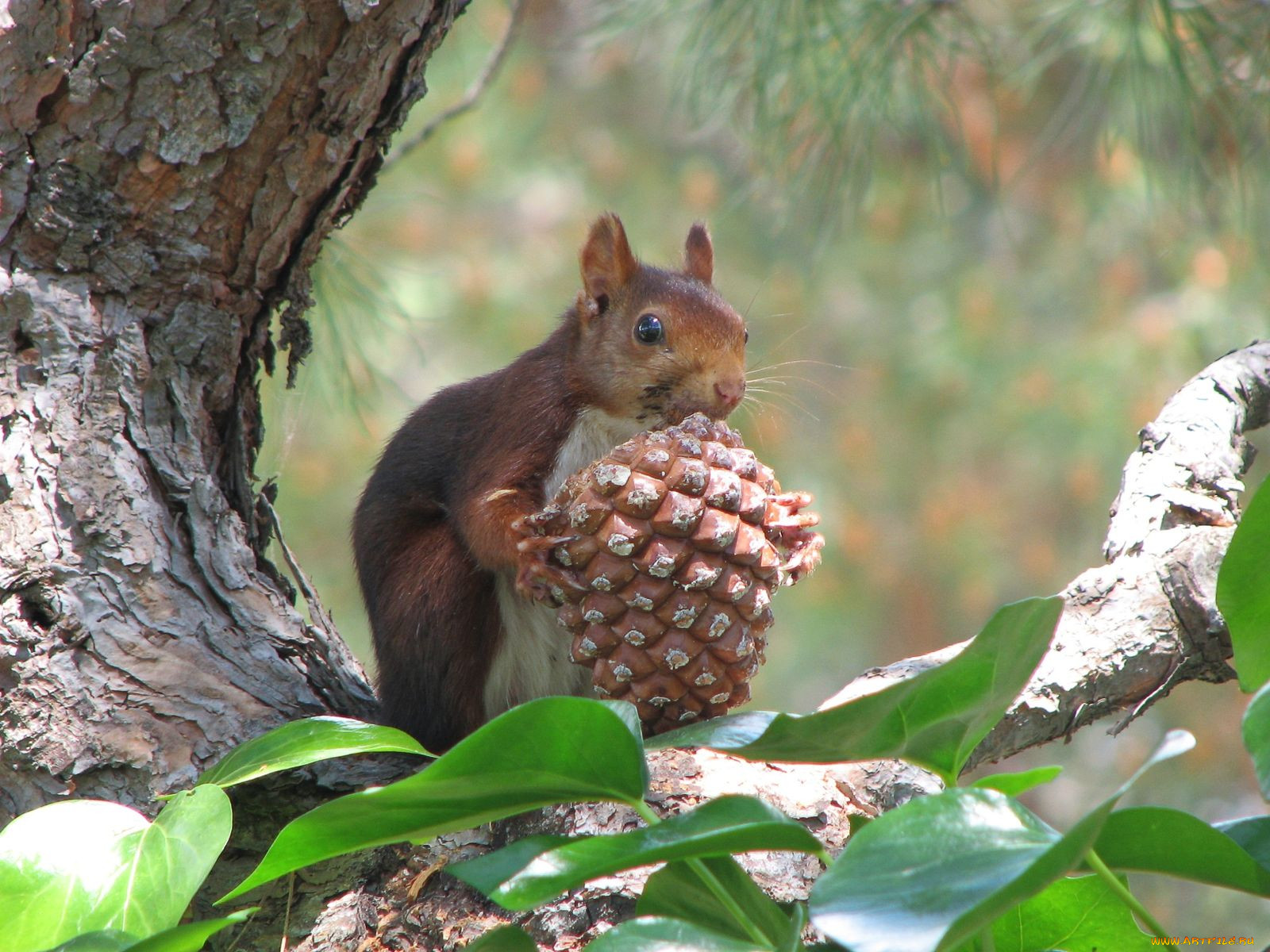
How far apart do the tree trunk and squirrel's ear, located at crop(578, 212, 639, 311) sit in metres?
0.26

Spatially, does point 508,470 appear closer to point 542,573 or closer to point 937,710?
point 542,573

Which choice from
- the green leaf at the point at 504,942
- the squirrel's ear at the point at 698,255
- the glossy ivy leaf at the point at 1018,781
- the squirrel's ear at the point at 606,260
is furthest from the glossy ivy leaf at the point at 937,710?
the squirrel's ear at the point at 698,255

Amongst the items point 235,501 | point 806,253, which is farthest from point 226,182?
point 806,253

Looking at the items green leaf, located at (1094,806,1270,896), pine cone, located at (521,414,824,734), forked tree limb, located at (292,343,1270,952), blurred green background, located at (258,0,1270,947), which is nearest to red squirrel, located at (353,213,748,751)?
pine cone, located at (521,414,824,734)

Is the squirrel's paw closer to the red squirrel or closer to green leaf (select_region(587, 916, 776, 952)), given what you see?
the red squirrel

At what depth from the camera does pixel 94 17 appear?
3.34ft

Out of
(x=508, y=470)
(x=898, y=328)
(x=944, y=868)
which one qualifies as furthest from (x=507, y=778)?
(x=898, y=328)

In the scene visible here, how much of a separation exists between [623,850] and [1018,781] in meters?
0.18

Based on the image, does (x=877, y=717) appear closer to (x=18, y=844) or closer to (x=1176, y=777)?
(x=18, y=844)

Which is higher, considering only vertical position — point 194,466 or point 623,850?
point 194,466

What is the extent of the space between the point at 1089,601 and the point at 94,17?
101cm

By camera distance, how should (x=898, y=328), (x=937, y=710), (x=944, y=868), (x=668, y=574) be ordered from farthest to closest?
(x=898, y=328), (x=668, y=574), (x=937, y=710), (x=944, y=868)

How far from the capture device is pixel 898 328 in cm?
429

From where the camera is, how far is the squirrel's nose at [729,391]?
119 centimetres
